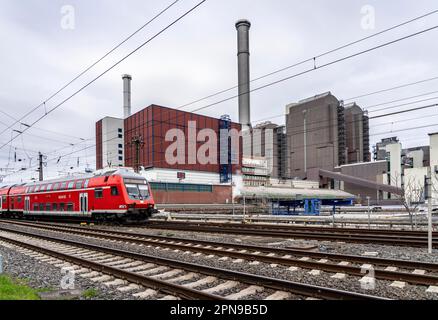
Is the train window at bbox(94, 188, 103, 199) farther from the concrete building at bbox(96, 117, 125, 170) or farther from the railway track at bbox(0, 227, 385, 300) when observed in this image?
the concrete building at bbox(96, 117, 125, 170)

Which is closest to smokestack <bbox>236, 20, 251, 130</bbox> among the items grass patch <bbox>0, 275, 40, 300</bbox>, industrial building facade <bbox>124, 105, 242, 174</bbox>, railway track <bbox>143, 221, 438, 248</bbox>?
industrial building facade <bbox>124, 105, 242, 174</bbox>

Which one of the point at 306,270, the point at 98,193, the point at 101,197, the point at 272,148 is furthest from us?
the point at 272,148

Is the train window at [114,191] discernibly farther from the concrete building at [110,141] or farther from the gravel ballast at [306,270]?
the concrete building at [110,141]

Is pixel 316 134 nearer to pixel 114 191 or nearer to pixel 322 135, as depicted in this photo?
pixel 322 135

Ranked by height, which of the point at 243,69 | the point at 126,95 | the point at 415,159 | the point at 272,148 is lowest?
the point at 415,159

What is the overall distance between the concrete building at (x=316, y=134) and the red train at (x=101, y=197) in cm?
6808

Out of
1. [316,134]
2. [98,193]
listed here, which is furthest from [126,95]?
[98,193]

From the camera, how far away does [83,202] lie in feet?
78.0

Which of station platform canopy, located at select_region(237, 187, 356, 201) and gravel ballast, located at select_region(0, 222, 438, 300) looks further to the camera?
station platform canopy, located at select_region(237, 187, 356, 201)

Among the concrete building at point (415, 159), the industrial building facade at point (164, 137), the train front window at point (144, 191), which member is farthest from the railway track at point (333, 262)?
the concrete building at point (415, 159)

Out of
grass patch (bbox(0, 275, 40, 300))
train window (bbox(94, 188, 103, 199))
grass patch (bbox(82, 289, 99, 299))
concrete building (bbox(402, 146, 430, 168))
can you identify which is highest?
concrete building (bbox(402, 146, 430, 168))

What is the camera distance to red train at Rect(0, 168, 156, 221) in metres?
21.3

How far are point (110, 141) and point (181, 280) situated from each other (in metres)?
66.9

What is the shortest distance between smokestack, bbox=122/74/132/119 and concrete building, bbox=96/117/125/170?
5801 mm
